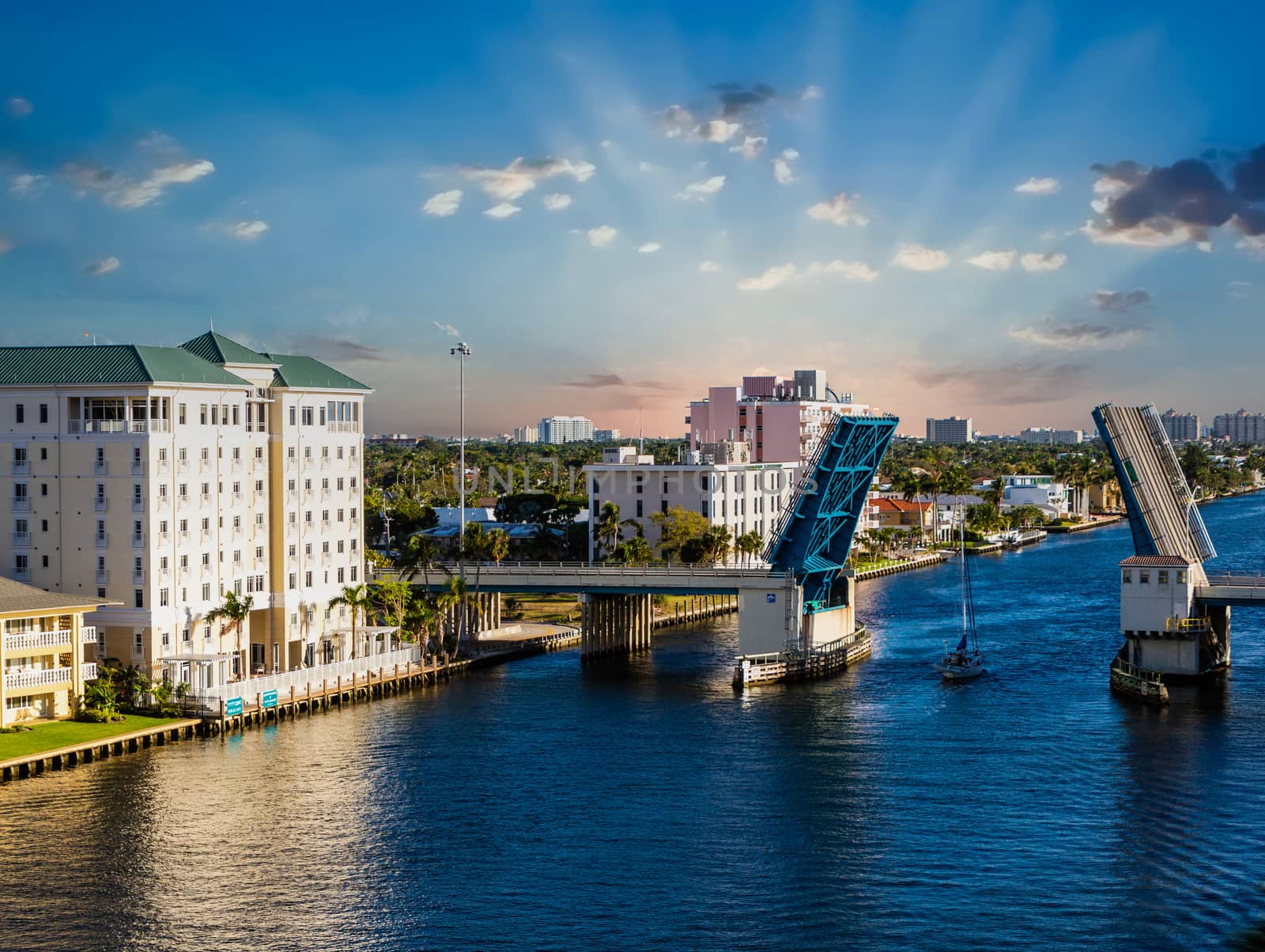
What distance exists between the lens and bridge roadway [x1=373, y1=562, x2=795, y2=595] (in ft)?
245

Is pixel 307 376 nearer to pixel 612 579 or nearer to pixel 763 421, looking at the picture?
pixel 612 579

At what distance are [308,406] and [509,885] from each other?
3737cm

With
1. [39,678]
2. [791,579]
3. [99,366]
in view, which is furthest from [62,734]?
[791,579]

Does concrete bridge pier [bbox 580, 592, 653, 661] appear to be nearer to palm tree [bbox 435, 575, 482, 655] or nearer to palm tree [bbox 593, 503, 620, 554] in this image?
palm tree [bbox 435, 575, 482, 655]

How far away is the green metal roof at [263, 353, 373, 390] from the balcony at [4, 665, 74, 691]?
18585 millimetres

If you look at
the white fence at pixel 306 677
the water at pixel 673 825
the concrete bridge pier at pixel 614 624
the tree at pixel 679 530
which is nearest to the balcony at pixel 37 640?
the white fence at pixel 306 677

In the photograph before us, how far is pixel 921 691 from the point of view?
226ft

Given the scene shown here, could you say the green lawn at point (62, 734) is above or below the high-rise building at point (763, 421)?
below

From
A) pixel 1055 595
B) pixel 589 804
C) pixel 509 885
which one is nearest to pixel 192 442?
pixel 589 804

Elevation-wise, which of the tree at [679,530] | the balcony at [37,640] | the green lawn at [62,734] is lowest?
the green lawn at [62,734]

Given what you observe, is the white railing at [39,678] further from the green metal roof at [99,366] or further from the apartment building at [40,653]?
the green metal roof at [99,366]

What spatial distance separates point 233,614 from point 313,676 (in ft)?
14.3

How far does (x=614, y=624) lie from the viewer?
83625 mm

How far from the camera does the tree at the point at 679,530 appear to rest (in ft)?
335
